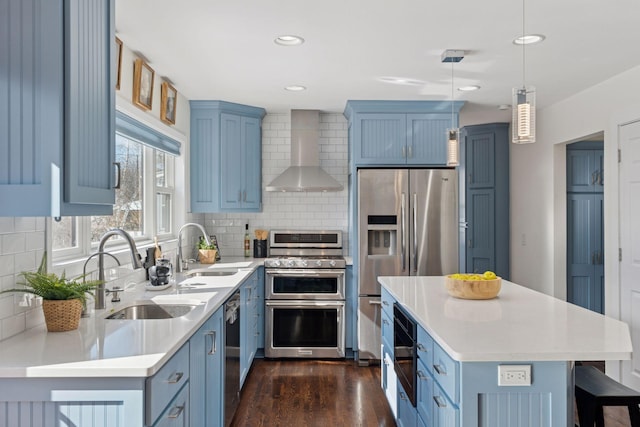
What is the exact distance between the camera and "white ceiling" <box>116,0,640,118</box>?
8.61 feet

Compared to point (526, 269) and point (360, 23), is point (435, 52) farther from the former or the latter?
point (526, 269)

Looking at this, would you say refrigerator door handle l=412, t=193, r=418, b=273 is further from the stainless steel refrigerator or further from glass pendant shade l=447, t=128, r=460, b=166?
glass pendant shade l=447, t=128, r=460, b=166

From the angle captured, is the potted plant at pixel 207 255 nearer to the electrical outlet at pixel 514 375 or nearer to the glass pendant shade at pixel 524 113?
the glass pendant shade at pixel 524 113

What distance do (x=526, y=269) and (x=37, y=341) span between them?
513cm

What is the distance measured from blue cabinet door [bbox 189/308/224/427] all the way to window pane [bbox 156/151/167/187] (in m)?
1.85

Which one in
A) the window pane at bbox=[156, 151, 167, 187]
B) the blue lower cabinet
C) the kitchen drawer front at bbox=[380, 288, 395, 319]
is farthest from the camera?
the window pane at bbox=[156, 151, 167, 187]

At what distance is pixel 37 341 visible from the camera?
1.90 m

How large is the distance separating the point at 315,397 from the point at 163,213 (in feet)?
6.80

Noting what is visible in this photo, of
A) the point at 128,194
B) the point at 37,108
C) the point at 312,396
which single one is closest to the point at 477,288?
the point at 312,396

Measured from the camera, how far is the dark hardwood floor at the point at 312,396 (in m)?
3.39

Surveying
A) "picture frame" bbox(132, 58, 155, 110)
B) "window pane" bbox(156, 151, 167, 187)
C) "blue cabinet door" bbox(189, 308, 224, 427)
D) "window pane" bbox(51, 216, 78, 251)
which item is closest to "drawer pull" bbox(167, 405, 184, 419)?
"blue cabinet door" bbox(189, 308, 224, 427)

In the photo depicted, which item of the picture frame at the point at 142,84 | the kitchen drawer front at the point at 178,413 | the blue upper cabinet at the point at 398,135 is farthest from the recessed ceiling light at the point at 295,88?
the kitchen drawer front at the point at 178,413

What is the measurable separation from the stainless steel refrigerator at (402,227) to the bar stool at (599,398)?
2.50 meters

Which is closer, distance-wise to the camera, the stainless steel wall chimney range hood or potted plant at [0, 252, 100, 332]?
potted plant at [0, 252, 100, 332]
